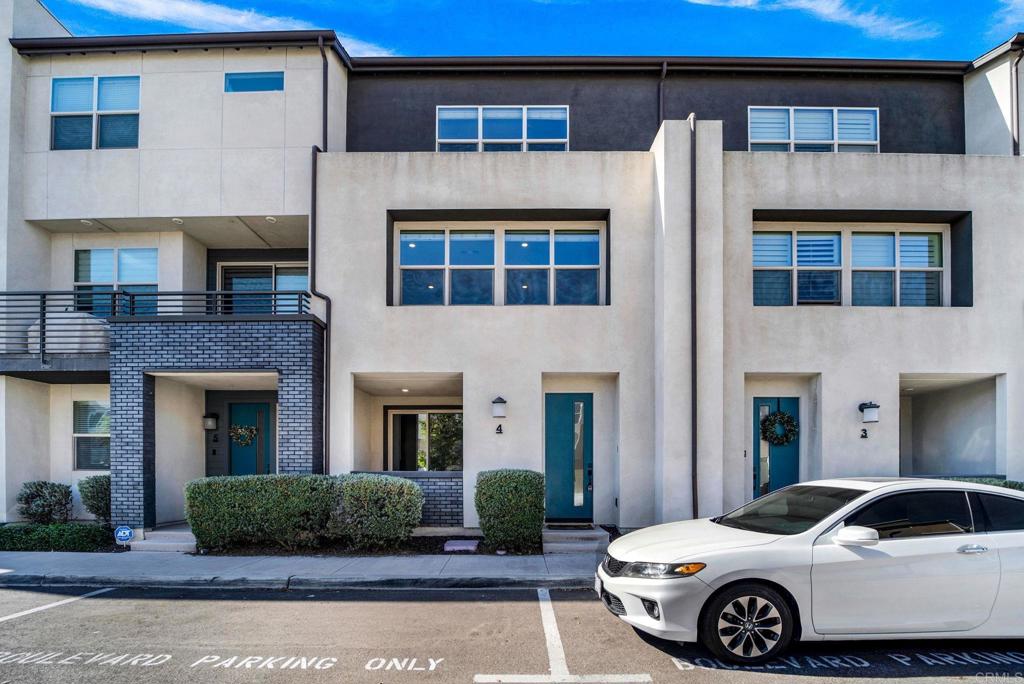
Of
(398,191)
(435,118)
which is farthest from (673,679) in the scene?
(435,118)

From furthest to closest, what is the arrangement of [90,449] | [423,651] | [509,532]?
[90,449] < [509,532] < [423,651]

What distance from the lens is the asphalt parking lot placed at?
16.3 feet

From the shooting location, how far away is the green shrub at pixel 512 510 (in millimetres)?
9297

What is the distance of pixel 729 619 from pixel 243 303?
11441mm

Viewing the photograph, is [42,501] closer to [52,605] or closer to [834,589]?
[52,605]

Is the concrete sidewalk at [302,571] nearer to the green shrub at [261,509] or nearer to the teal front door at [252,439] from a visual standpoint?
the green shrub at [261,509]

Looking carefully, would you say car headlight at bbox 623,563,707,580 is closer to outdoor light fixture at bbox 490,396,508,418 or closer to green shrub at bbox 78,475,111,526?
outdoor light fixture at bbox 490,396,508,418

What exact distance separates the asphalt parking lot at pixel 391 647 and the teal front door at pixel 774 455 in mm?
5352

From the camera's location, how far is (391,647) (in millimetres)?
5605

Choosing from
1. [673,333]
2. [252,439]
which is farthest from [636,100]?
[252,439]

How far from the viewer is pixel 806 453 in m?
11.1

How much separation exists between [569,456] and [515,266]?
140 inches

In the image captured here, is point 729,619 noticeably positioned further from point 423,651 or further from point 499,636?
point 423,651

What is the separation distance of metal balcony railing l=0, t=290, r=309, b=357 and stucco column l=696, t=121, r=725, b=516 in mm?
6719
